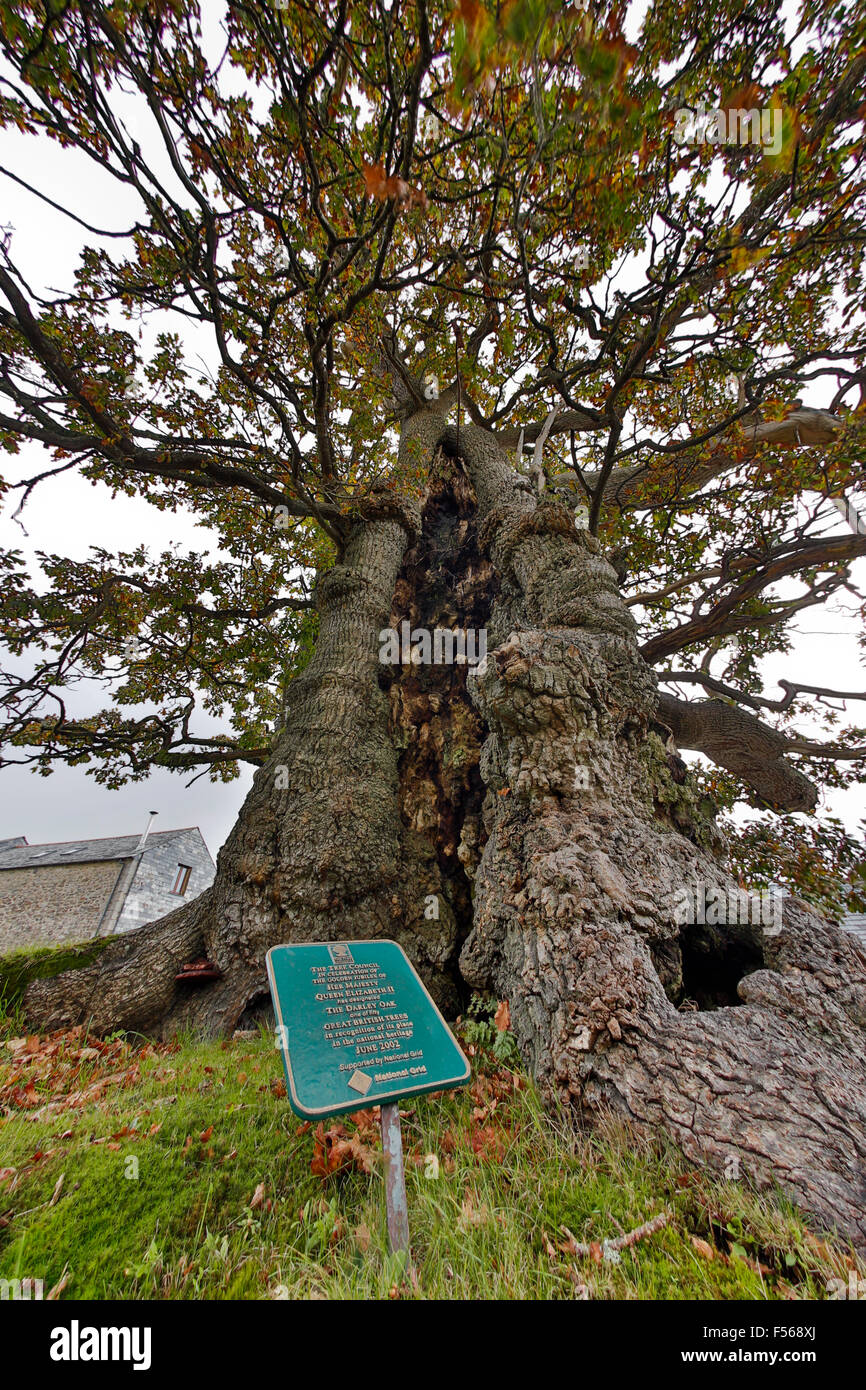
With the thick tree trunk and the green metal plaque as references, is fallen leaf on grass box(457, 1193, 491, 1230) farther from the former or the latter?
the thick tree trunk

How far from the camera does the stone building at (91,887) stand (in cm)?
1731

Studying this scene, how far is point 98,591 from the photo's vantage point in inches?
281

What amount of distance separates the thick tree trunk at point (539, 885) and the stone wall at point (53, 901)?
1707 cm

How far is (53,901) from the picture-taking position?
59.2 ft

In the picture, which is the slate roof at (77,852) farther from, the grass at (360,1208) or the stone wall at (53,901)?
the grass at (360,1208)

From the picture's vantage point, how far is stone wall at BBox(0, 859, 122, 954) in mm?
17141

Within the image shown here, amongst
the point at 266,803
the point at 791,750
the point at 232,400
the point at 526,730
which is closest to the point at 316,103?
the point at 232,400

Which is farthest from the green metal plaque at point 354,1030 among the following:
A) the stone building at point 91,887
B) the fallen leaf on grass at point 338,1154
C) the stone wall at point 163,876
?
the stone building at point 91,887

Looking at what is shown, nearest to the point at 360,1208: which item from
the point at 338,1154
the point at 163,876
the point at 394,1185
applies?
the point at 338,1154

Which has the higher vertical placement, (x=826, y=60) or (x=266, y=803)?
(x=826, y=60)

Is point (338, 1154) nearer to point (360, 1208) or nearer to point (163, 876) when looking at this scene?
Answer: point (360, 1208)

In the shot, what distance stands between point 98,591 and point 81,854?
18.4 m

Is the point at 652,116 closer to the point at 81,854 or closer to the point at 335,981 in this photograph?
the point at 335,981
